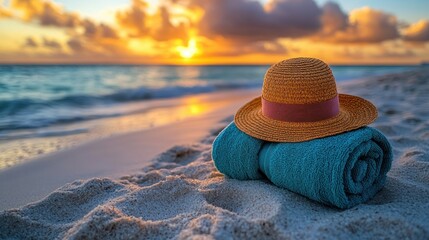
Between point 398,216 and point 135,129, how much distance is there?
361cm

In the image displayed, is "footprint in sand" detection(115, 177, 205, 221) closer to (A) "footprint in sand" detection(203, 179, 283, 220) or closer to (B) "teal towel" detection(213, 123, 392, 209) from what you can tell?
(A) "footprint in sand" detection(203, 179, 283, 220)

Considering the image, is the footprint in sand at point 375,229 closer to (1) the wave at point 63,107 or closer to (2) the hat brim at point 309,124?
(2) the hat brim at point 309,124

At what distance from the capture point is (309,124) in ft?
6.05

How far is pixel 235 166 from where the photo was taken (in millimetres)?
2070

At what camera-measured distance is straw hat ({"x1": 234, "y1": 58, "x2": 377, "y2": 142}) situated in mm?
1818

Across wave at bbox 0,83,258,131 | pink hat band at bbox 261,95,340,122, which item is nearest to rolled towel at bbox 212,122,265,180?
pink hat band at bbox 261,95,340,122

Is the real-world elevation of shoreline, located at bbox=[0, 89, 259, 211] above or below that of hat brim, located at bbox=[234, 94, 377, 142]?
below

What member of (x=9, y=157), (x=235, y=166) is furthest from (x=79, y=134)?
(x=235, y=166)

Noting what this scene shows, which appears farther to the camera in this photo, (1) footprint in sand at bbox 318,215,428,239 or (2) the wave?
(2) the wave

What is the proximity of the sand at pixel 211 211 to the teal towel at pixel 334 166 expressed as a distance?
0.07 m

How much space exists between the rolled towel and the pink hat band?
23 centimetres

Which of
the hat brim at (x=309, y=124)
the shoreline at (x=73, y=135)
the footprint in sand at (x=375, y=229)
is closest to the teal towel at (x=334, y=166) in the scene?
the hat brim at (x=309, y=124)

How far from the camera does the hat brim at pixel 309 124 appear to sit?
178 centimetres

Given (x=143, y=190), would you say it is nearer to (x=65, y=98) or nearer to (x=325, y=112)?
(x=325, y=112)
